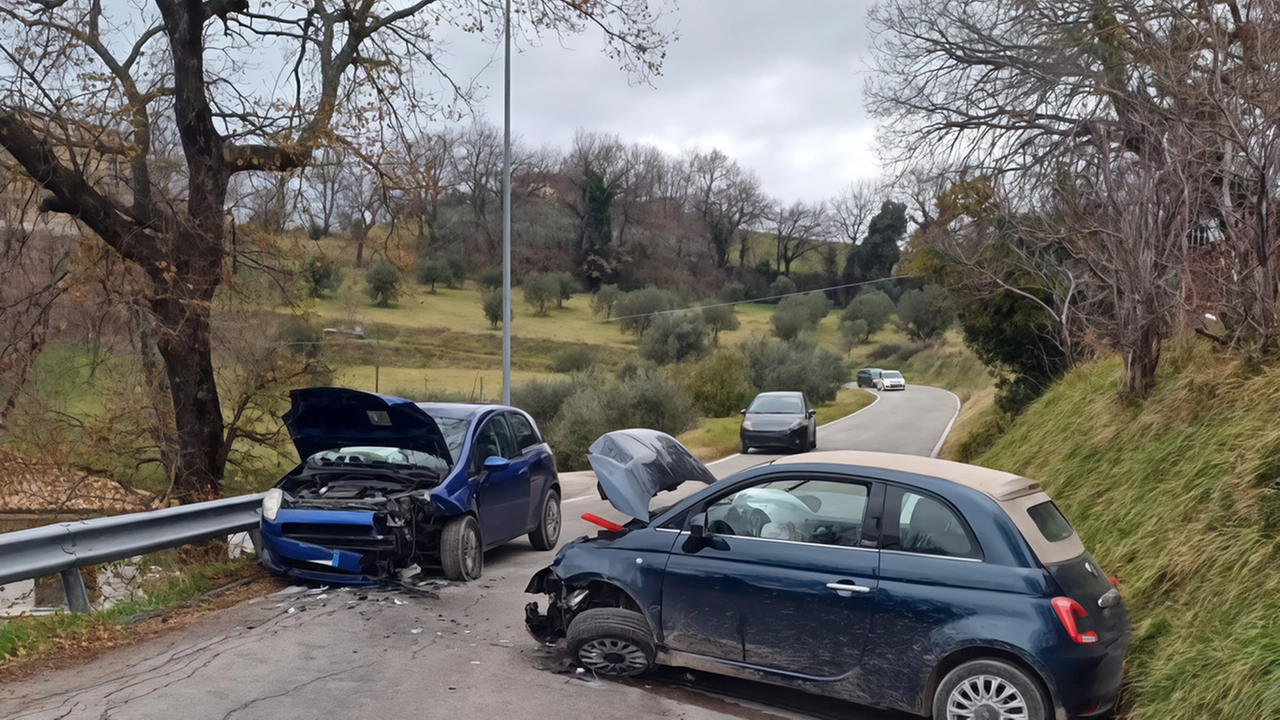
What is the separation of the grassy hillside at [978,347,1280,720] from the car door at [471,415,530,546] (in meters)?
5.35

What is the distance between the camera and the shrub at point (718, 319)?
64.2 metres

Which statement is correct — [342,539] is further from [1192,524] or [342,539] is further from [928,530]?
[1192,524]

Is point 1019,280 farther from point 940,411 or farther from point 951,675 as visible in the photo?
point 940,411

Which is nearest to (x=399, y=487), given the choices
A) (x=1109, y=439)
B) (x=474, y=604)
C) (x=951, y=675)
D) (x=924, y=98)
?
(x=474, y=604)

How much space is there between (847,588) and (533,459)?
6.01m

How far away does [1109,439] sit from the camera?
10.0 m

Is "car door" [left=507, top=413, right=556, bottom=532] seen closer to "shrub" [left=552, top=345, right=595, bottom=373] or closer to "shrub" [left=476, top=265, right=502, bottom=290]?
"shrub" [left=552, top=345, right=595, bottom=373]

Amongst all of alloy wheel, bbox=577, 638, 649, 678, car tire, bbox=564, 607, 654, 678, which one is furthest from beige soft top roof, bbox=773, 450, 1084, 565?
alloy wheel, bbox=577, 638, 649, 678

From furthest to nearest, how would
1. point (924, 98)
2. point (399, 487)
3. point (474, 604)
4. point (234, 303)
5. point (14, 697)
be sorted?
point (924, 98) → point (234, 303) → point (399, 487) → point (474, 604) → point (14, 697)

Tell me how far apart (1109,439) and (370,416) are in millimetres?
7288

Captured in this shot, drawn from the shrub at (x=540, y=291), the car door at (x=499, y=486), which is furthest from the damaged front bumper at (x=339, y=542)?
the shrub at (x=540, y=291)

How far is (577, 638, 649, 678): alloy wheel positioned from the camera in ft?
20.4

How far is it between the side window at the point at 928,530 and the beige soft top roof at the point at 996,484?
171 mm

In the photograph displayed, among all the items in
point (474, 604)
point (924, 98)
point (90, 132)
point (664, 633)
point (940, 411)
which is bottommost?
point (940, 411)
